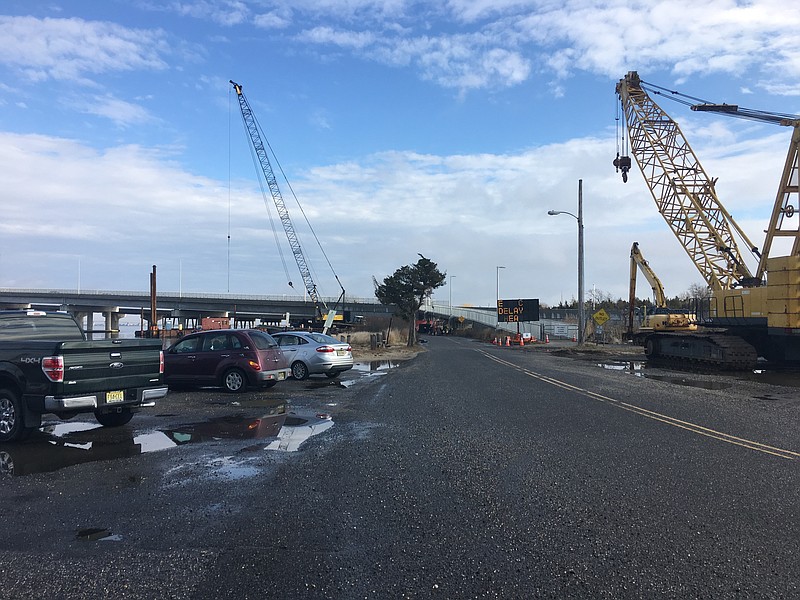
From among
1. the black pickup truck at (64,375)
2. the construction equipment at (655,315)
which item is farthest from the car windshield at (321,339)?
the construction equipment at (655,315)

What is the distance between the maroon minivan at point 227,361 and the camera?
1462 cm

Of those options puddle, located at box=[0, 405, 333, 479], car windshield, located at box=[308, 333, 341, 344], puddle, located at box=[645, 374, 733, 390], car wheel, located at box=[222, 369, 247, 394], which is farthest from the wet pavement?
puddle, located at box=[645, 374, 733, 390]

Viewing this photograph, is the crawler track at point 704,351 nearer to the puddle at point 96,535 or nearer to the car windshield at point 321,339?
the car windshield at point 321,339

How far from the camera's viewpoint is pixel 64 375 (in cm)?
856

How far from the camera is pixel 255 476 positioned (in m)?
6.89

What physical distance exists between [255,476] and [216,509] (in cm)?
123

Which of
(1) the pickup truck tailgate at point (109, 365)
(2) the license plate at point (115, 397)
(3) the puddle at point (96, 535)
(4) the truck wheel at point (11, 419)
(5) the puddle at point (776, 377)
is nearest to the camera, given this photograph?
(3) the puddle at point (96, 535)

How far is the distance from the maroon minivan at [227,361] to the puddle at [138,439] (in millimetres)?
3374

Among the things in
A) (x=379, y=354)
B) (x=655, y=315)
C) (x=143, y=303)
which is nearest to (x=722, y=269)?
(x=655, y=315)

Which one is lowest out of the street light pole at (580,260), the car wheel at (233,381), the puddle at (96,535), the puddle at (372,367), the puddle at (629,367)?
the puddle at (372,367)

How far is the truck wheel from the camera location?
858cm

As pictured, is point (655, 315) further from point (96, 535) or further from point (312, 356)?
point (96, 535)

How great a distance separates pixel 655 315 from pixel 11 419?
89.2 feet

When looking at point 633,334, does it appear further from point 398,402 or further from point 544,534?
point 544,534
